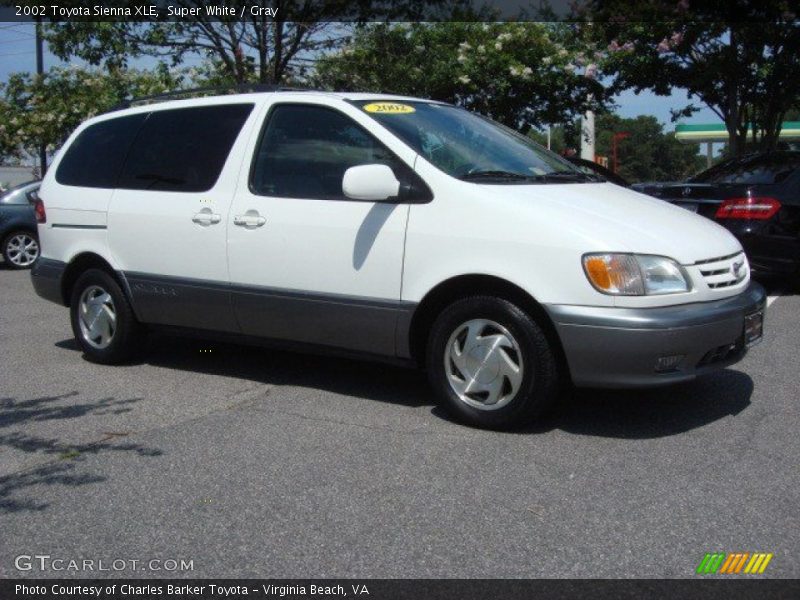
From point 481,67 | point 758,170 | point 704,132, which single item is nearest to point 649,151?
point 704,132

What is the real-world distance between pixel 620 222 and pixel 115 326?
140 inches

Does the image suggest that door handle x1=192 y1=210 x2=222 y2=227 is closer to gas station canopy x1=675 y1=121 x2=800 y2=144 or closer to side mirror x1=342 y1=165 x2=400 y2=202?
side mirror x1=342 y1=165 x2=400 y2=202

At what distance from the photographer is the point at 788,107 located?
17.2 meters

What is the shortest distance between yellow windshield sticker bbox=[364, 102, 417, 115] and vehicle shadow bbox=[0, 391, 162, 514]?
2.23 metres

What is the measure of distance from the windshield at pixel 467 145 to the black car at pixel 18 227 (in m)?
9.92

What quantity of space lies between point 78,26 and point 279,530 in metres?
11.3

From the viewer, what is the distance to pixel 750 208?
8.66 meters

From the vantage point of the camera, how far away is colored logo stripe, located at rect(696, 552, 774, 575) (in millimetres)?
3223

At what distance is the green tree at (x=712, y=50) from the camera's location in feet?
49.7

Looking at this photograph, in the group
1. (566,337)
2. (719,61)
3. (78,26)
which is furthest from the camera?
(719,61)

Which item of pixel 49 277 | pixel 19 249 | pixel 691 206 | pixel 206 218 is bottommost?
pixel 19 249

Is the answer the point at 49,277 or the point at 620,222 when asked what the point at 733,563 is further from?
the point at 49,277
